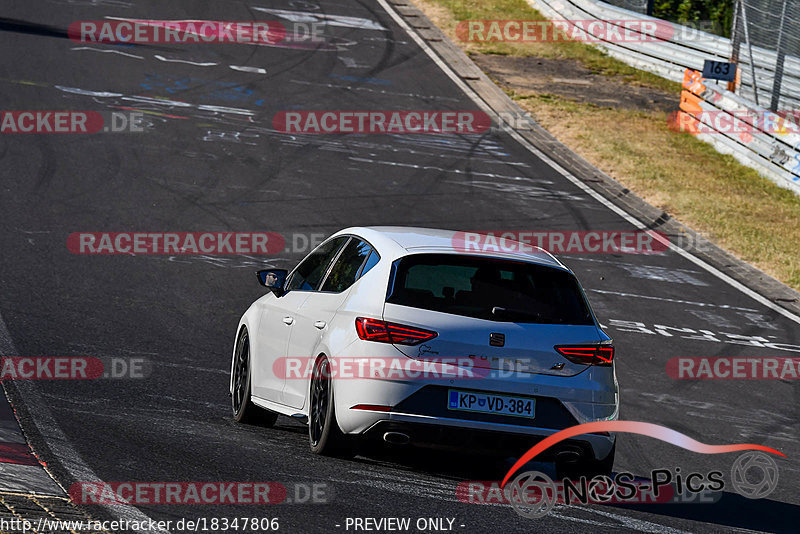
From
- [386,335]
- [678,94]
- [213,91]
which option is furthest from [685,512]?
[678,94]

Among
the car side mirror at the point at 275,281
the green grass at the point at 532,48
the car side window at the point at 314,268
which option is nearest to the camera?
the car side window at the point at 314,268

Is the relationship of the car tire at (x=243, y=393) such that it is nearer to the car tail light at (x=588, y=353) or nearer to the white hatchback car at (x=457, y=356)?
the white hatchback car at (x=457, y=356)

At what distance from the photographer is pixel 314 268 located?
8688 millimetres

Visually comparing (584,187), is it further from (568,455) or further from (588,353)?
(568,455)

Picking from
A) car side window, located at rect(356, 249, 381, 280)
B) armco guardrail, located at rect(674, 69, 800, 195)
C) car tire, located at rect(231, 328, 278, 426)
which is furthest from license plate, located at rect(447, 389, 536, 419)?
armco guardrail, located at rect(674, 69, 800, 195)

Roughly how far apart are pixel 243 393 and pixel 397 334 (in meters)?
2.40

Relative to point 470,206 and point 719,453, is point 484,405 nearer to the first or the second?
point 719,453

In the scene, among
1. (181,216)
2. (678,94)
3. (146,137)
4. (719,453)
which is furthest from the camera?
(678,94)

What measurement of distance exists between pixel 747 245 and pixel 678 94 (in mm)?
10552

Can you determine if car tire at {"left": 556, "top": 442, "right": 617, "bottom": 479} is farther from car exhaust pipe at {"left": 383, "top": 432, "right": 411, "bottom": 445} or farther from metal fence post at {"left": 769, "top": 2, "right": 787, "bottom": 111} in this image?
metal fence post at {"left": 769, "top": 2, "right": 787, "bottom": 111}

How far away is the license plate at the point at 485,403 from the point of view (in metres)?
7.03

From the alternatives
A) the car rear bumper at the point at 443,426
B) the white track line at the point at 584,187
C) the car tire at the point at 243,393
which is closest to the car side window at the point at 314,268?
the car tire at the point at 243,393

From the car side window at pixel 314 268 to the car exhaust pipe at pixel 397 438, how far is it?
1.64 m

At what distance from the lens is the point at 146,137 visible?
68.6ft
